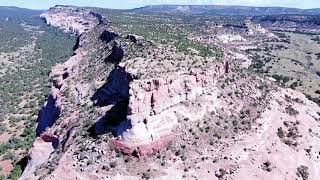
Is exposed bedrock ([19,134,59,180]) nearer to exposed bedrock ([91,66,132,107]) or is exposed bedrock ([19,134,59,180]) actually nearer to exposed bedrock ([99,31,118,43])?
exposed bedrock ([91,66,132,107])

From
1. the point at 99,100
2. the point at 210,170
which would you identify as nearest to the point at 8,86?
the point at 99,100

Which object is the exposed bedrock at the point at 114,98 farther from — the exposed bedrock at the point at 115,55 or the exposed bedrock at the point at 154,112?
the exposed bedrock at the point at 115,55

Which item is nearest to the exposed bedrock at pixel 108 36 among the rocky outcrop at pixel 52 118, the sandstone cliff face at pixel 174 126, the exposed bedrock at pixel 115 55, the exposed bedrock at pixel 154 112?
the rocky outcrop at pixel 52 118

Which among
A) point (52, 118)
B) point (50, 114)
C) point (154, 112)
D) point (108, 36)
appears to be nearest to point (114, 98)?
point (154, 112)

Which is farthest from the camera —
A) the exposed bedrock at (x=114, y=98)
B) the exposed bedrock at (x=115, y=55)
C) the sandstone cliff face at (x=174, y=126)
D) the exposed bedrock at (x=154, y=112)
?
the exposed bedrock at (x=115, y=55)

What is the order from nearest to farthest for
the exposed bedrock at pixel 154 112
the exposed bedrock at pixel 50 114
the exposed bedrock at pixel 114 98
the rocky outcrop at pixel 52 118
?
the exposed bedrock at pixel 154 112
the exposed bedrock at pixel 114 98
the rocky outcrop at pixel 52 118
the exposed bedrock at pixel 50 114

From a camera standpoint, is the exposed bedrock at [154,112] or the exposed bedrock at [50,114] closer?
the exposed bedrock at [154,112]

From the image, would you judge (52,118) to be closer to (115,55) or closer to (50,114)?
(50,114)

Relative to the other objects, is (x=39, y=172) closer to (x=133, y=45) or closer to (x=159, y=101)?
(x=159, y=101)
